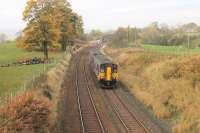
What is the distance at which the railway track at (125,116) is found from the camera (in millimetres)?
24375

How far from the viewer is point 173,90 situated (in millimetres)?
30766

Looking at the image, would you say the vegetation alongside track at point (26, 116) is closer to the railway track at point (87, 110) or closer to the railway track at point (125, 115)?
the railway track at point (87, 110)

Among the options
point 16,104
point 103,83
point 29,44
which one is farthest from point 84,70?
point 16,104

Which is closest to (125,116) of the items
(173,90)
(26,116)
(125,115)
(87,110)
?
(125,115)

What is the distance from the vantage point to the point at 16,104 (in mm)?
19656

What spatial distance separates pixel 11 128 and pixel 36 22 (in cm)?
4514

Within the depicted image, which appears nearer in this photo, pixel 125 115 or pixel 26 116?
pixel 26 116

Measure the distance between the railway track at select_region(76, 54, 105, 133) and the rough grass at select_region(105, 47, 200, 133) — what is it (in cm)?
505

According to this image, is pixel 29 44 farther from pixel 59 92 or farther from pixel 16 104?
pixel 16 104

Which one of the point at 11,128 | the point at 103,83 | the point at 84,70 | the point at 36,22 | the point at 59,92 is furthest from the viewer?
the point at 36,22

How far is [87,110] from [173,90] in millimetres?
8166

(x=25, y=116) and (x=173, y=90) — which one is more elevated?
(x=25, y=116)

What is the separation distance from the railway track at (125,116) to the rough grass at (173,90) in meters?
2.11

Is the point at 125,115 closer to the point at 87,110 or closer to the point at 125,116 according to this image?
the point at 125,116
